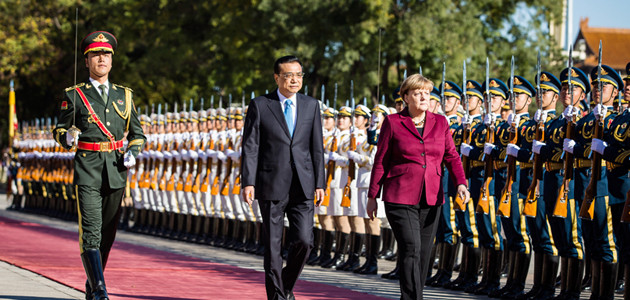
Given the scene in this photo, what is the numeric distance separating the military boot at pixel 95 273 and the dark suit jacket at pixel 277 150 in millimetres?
1163

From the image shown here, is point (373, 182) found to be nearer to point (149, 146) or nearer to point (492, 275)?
point (492, 275)

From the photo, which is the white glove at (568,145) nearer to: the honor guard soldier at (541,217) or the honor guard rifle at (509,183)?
the honor guard soldier at (541,217)

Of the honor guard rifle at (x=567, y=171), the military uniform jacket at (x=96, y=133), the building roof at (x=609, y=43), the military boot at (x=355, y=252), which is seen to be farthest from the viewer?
the building roof at (x=609, y=43)

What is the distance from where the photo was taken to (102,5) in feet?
114

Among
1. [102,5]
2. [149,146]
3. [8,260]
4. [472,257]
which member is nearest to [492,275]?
[472,257]

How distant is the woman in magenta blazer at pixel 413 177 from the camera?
283 inches

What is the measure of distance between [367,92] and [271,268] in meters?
19.4

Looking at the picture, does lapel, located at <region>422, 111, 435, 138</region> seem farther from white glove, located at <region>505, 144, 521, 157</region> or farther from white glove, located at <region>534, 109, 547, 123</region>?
white glove, located at <region>505, 144, 521, 157</region>

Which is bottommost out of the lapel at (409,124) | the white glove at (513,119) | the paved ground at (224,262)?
the paved ground at (224,262)

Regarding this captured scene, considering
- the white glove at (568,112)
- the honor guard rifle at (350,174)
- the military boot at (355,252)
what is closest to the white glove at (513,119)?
the white glove at (568,112)

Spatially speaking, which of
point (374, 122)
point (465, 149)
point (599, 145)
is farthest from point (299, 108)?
point (374, 122)

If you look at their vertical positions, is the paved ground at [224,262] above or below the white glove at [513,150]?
below

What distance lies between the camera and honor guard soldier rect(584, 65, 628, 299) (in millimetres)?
8297

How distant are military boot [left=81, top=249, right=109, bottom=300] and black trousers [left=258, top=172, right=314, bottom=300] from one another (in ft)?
3.62
